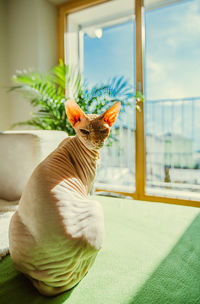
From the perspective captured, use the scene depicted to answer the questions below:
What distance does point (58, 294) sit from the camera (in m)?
0.55

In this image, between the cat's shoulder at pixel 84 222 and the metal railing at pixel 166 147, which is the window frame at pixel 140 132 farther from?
the cat's shoulder at pixel 84 222

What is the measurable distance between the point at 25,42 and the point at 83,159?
2.63m

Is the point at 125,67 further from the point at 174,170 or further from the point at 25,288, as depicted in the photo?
the point at 25,288

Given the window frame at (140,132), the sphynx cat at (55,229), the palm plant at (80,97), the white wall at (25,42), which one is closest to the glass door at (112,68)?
the palm plant at (80,97)

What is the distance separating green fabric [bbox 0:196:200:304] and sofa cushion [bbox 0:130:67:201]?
0.55 meters

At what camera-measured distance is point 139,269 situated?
2.20ft

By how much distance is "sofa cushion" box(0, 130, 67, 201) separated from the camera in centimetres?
128

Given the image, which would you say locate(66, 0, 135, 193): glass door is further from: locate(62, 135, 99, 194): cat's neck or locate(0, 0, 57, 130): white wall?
locate(62, 135, 99, 194): cat's neck

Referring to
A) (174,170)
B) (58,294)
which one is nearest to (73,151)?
(58,294)

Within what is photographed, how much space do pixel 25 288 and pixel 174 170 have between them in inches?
131

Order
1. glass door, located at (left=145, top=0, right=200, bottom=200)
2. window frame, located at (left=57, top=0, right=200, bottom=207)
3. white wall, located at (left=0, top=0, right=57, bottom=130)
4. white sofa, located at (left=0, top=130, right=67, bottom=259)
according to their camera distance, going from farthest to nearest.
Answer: glass door, located at (left=145, top=0, right=200, bottom=200) < white wall, located at (left=0, top=0, right=57, bottom=130) < window frame, located at (left=57, top=0, right=200, bottom=207) < white sofa, located at (left=0, top=130, right=67, bottom=259)

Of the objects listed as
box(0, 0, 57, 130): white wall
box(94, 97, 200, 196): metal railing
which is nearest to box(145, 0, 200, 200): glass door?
box(94, 97, 200, 196): metal railing

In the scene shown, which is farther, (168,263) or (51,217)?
(168,263)

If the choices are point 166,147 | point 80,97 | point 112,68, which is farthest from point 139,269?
point 112,68
